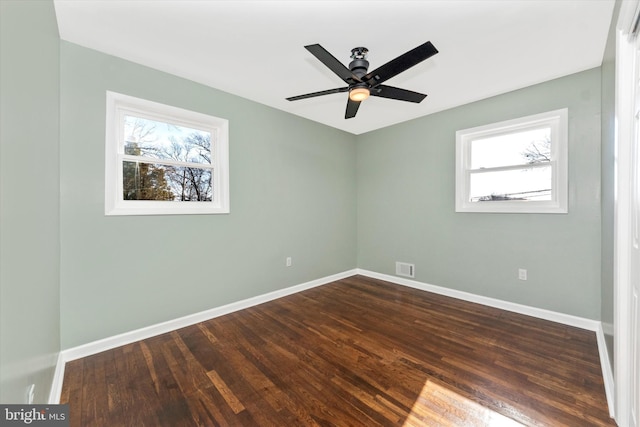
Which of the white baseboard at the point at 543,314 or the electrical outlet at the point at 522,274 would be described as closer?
the white baseboard at the point at 543,314

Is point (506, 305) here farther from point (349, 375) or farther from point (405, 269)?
point (349, 375)

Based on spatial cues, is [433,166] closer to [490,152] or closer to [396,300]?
[490,152]

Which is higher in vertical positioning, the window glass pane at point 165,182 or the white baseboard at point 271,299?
the window glass pane at point 165,182

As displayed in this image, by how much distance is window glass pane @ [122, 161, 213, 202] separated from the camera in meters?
2.44

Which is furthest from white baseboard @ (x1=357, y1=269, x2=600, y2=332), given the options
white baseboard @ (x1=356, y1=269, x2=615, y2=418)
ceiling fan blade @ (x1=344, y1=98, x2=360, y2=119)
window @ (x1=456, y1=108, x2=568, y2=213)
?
ceiling fan blade @ (x1=344, y1=98, x2=360, y2=119)

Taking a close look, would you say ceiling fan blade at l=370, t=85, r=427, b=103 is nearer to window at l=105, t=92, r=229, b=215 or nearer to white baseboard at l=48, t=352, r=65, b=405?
window at l=105, t=92, r=229, b=215

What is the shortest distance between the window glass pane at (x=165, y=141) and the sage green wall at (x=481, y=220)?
272cm

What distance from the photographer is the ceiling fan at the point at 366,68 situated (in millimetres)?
1675

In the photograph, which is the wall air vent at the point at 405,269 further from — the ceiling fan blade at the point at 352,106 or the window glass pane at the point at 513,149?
the ceiling fan blade at the point at 352,106

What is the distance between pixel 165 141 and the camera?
2.67m

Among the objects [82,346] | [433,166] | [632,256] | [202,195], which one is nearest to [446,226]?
[433,166]

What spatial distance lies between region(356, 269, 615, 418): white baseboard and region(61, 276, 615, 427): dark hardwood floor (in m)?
0.06

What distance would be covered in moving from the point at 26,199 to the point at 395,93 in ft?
8.03

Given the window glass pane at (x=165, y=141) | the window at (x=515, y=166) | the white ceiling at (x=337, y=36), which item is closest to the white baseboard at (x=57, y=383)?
the window glass pane at (x=165, y=141)
